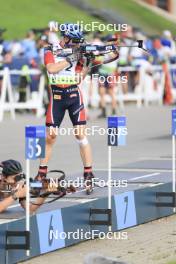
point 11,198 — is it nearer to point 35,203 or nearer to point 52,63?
point 35,203

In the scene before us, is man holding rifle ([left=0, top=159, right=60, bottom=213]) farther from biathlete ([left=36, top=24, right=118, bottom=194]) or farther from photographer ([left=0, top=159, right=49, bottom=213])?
biathlete ([left=36, top=24, right=118, bottom=194])

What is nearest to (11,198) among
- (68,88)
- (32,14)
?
(68,88)

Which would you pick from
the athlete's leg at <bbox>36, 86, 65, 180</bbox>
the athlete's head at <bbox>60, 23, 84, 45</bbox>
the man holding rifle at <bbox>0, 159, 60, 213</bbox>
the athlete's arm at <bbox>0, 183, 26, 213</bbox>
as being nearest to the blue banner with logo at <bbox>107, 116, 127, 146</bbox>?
the man holding rifle at <bbox>0, 159, 60, 213</bbox>

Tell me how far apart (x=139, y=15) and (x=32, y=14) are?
6.77 metres

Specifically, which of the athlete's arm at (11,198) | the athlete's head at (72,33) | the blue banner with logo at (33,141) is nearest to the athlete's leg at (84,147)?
the athlete's head at (72,33)

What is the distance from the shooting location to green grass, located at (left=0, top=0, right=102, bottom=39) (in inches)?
1573

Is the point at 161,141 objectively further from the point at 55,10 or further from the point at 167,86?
the point at 55,10

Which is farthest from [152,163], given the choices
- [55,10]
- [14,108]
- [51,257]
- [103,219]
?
[55,10]

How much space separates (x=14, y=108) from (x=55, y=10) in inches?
792

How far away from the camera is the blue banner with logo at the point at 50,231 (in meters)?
9.90

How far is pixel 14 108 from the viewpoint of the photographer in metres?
24.5

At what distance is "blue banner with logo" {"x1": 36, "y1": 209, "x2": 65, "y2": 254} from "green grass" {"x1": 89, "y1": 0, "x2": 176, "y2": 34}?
3543cm

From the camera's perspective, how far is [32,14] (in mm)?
42750

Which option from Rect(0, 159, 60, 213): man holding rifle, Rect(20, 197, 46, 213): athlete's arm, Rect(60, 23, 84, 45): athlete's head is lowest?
Rect(20, 197, 46, 213): athlete's arm
